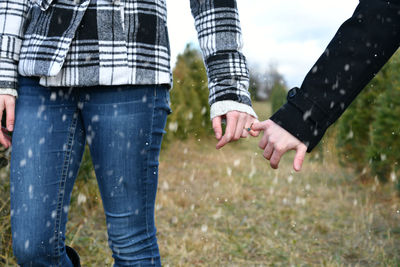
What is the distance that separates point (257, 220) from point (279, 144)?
121 inches

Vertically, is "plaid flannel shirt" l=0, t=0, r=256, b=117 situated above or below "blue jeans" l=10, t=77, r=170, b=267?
above

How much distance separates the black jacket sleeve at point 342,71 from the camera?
134 centimetres

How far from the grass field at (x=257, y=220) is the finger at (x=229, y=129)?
1.62 metres

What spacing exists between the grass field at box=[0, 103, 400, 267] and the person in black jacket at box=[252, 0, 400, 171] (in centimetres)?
186

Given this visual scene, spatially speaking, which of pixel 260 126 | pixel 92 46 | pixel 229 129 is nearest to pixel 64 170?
pixel 92 46

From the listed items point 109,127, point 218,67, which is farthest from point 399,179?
point 109,127

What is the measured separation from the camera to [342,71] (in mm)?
1381

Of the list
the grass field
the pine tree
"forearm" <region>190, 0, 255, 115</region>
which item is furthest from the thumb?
the pine tree

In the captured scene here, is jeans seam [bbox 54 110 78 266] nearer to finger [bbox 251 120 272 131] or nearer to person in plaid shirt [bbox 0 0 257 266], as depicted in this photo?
person in plaid shirt [bbox 0 0 257 266]

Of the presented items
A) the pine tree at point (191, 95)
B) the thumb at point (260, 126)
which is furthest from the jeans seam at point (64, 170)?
the pine tree at point (191, 95)

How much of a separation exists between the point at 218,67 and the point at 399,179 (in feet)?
10.2

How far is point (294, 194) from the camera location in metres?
5.36

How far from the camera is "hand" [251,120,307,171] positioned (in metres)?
1.34

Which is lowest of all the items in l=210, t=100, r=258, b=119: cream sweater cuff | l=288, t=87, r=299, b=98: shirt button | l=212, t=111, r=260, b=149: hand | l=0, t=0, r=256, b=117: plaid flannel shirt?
l=212, t=111, r=260, b=149: hand
